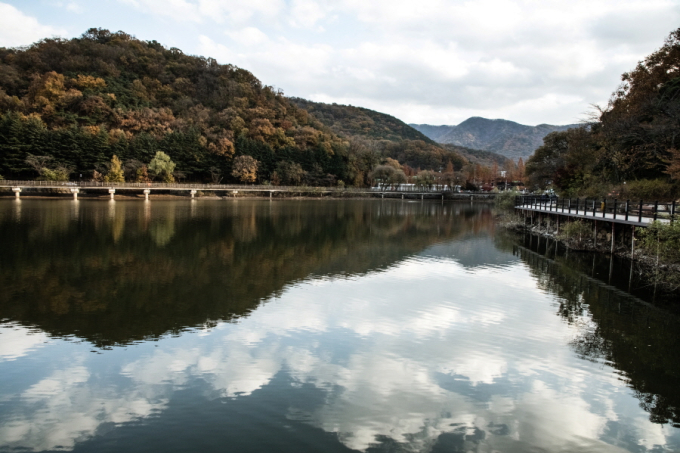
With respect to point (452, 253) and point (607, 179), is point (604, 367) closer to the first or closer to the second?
point (452, 253)

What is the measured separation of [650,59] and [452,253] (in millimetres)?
19203

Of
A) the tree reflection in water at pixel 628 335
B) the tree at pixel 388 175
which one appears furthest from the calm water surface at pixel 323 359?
the tree at pixel 388 175

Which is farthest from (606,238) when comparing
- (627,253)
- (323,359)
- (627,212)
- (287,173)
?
(287,173)

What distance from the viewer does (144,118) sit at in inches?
2923

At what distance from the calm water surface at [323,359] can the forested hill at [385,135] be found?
267ft

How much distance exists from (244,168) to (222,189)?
729 centimetres

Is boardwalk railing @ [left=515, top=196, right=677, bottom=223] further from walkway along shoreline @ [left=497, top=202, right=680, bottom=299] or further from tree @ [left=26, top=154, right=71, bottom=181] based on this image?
tree @ [left=26, top=154, right=71, bottom=181]

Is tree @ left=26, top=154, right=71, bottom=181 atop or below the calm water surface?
atop

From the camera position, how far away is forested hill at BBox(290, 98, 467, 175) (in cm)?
13150

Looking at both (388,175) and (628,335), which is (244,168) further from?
(628,335)

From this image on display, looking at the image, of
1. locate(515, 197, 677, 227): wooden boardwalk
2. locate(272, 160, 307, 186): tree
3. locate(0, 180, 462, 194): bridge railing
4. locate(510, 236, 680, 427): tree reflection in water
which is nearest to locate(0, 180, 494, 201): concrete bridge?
locate(0, 180, 462, 194): bridge railing

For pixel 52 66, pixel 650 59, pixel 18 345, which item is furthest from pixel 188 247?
pixel 52 66

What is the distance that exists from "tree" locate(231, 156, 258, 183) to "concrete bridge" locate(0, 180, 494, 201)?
1777 mm

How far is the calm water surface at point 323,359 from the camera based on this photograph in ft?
17.5
